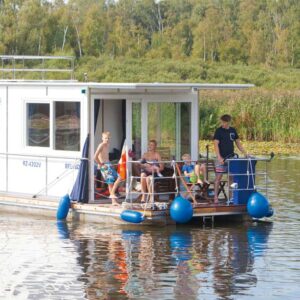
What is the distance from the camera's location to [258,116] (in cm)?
3744

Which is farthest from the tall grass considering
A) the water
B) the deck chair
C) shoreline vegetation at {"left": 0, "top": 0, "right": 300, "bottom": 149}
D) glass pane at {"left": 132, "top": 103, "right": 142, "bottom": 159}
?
the deck chair

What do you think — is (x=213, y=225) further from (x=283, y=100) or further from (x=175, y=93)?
(x=283, y=100)

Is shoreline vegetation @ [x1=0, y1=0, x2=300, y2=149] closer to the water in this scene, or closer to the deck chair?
the deck chair

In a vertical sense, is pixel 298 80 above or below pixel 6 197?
above

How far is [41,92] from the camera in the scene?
67.5 ft

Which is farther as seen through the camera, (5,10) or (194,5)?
(194,5)

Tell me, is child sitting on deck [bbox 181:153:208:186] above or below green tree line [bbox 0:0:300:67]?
below

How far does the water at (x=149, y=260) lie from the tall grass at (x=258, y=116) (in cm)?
1601

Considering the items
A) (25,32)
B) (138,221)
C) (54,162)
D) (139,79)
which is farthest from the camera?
(25,32)

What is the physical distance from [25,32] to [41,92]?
54176mm

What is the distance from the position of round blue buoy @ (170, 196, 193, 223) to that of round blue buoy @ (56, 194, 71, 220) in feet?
6.67

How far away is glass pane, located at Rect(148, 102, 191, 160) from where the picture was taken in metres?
20.3

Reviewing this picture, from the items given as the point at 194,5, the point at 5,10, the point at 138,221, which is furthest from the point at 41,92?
the point at 194,5

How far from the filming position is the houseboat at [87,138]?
1944 cm
